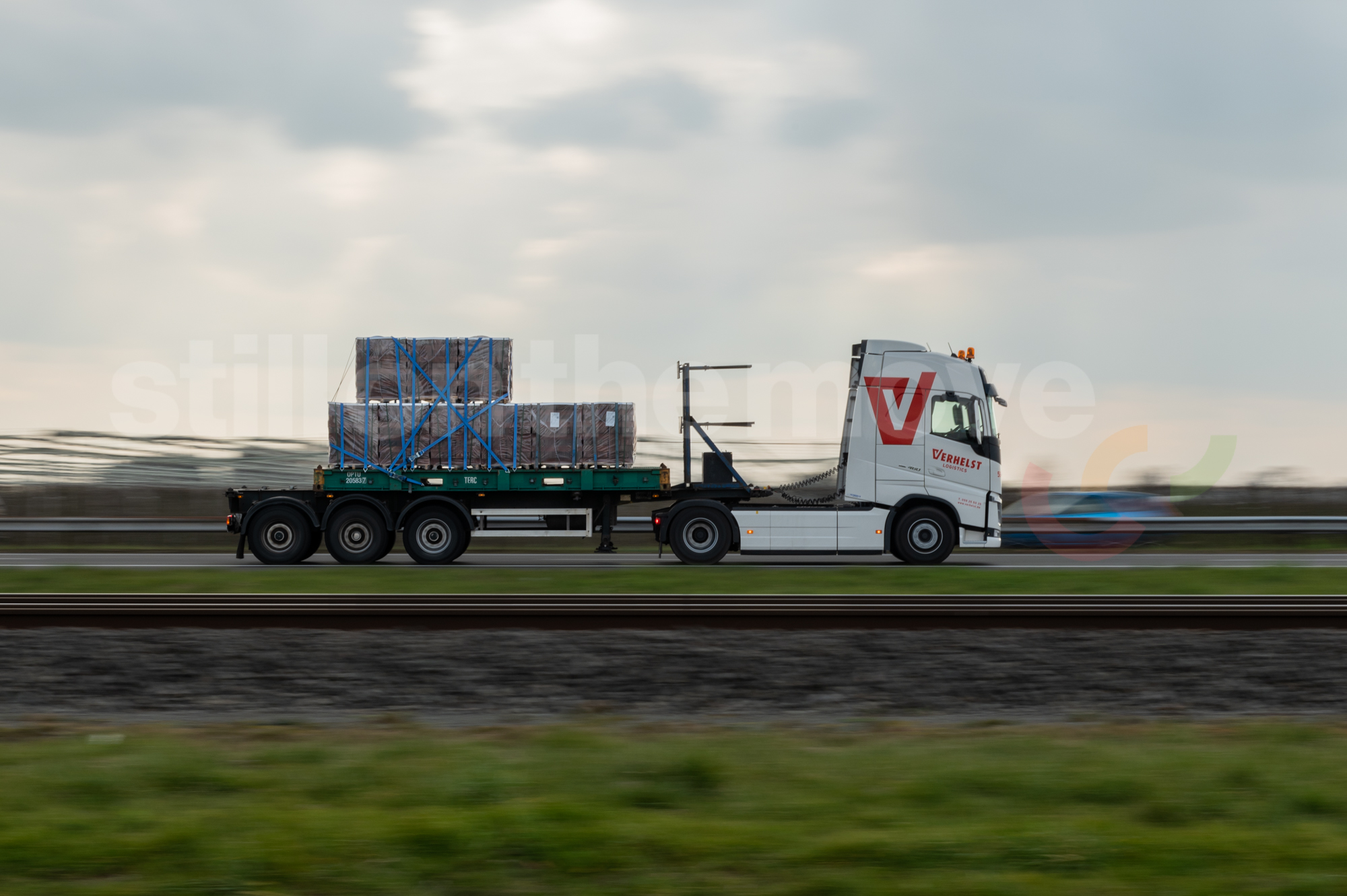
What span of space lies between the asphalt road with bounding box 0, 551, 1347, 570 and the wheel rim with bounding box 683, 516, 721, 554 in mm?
560

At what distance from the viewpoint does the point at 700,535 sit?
746 inches

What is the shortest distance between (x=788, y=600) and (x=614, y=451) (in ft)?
22.8

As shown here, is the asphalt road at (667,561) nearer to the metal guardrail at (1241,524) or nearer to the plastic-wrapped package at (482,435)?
the metal guardrail at (1241,524)

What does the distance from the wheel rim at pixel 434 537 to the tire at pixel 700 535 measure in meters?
3.98

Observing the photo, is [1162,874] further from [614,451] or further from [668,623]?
[614,451]

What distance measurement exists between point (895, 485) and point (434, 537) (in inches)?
318

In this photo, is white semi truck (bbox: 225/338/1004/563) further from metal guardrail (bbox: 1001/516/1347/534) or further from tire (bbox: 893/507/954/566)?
metal guardrail (bbox: 1001/516/1347/534)

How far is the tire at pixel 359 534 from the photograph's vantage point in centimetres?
1947

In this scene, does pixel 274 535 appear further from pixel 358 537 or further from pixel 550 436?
pixel 550 436

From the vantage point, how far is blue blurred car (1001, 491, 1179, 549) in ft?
77.4

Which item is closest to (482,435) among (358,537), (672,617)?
(358,537)

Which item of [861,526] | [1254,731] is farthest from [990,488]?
[1254,731]

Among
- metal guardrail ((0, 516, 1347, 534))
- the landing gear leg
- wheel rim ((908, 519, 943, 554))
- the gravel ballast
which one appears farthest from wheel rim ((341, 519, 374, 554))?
wheel rim ((908, 519, 943, 554))

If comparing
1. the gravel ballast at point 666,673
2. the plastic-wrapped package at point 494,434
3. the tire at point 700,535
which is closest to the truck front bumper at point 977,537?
the tire at point 700,535
